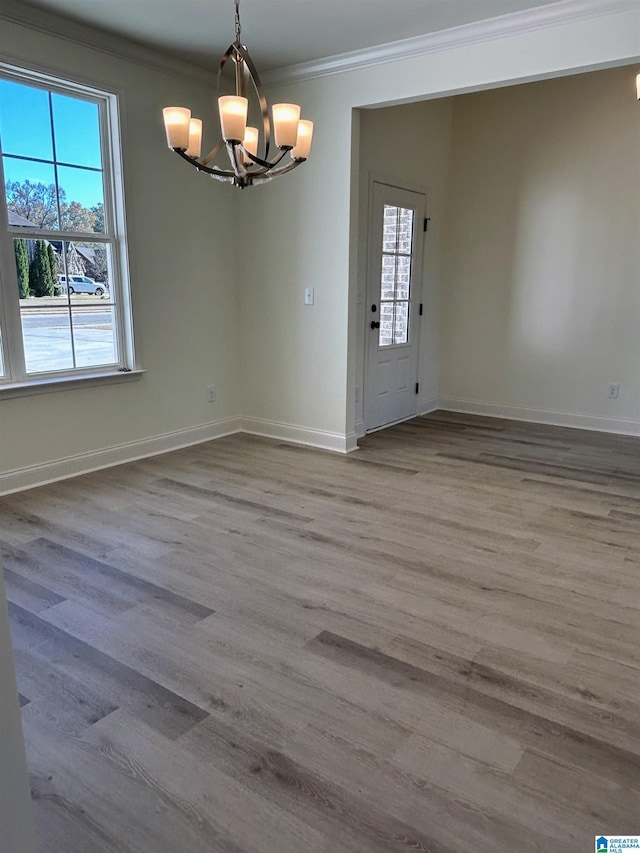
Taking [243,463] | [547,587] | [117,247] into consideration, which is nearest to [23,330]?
[117,247]

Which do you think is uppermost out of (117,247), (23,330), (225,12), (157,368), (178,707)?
(225,12)

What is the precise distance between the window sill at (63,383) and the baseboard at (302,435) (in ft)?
4.04

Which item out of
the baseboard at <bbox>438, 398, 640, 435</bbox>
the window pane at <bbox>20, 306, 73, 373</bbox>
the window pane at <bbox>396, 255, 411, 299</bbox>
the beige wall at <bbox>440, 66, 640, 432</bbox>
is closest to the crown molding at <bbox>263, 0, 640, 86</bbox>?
the window pane at <bbox>396, 255, 411, 299</bbox>

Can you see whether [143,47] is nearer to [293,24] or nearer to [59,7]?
[59,7]

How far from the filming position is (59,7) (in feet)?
11.8

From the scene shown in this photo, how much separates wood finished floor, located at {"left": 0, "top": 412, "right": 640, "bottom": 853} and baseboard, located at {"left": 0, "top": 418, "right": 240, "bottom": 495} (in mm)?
136

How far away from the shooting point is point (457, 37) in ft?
12.6

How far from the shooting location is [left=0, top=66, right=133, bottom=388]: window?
374 centimetres

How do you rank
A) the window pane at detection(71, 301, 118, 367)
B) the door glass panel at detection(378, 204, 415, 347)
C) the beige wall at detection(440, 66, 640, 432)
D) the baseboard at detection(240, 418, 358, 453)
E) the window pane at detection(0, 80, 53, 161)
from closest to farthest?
1. the window pane at detection(0, 80, 53, 161)
2. the window pane at detection(71, 301, 118, 367)
3. the baseboard at detection(240, 418, 358, 453)
4. the beige wall at detection(440, 66, 640, 432)
5. the door glass panel at detection(378, 204, 415, 347)

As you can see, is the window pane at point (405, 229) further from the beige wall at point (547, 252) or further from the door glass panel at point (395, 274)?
the beige wall at point (547, 252)

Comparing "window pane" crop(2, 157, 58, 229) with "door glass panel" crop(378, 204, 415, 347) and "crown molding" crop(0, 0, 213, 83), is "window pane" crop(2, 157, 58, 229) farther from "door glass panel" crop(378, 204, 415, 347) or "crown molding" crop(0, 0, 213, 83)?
"door glass panel" crop(378, 204, 415, 347)

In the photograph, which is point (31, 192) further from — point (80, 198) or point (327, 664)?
point (327, 664)

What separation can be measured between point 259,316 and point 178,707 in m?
3.77

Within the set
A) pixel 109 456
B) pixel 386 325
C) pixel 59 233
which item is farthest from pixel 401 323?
pixel 59 233
